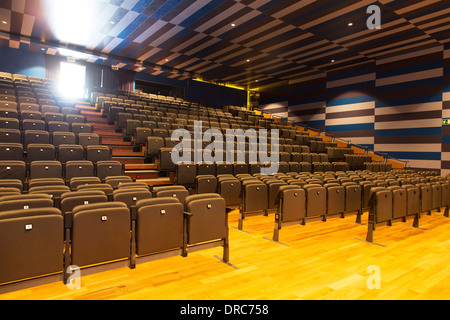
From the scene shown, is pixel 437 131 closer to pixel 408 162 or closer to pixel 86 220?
pixel 408 162

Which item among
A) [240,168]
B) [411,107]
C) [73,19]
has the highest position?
[73,19]

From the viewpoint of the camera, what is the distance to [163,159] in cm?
293

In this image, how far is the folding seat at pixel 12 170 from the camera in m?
2.01

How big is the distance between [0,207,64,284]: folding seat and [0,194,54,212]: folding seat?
0.19 meters

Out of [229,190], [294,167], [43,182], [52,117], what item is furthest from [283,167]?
[52,117]

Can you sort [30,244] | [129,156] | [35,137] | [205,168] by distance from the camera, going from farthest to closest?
[129,156] → [205,168] → [35,137] → [30,244]

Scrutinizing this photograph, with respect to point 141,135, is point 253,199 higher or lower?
lower

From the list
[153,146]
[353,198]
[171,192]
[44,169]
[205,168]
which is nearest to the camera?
[171,192]

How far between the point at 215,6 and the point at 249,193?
2.95 metres

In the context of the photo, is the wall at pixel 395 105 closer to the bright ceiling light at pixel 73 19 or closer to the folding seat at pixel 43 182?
the bright ceiling light at pixel 73 19

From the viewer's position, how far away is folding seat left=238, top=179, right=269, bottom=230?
2201mm

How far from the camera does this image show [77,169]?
2.32 metres

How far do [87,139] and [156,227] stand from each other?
205cm

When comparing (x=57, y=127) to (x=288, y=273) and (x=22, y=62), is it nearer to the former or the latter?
(x=288, y=273)
